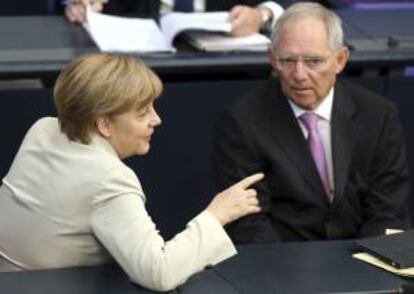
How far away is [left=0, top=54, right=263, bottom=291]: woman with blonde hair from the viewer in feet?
7.57

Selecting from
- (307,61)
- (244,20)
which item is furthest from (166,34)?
(307,61)

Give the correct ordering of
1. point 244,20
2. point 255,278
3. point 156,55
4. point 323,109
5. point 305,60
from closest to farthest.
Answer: point 255,278
point 305,60
point 323,109
point 156,55
point 244,20

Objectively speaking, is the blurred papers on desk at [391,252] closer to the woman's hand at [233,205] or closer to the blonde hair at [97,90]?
the woman's hand at [233,205]

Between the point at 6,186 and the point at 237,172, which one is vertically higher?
the point at 6,186

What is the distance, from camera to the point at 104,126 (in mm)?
2430

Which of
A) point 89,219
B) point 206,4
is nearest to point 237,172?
point 89,219

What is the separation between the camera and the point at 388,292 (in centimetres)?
226

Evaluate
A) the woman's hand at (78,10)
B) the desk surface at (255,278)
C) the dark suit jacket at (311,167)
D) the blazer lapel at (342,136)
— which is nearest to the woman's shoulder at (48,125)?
the desk surface at (255,278)

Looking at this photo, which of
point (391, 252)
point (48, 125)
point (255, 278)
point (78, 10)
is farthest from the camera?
point (78, 10)

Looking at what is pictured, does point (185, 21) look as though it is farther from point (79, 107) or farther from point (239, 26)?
point (79, 107)

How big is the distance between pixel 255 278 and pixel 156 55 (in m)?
1.69

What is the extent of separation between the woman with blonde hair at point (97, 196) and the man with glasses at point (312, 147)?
2.14ft

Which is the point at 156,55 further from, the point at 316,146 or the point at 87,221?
the point at 87,221

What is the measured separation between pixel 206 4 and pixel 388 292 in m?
2.45
